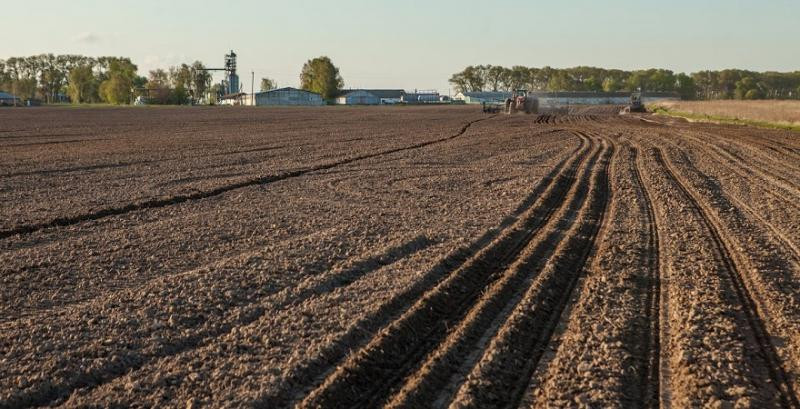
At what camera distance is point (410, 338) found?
5.73 m

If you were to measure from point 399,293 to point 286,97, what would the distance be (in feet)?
439

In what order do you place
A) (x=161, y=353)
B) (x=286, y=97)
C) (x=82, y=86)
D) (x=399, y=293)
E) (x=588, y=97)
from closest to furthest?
(x=161, y=353) → (x=399, y=293) → (x=82, y=86) → (x=286, y=97) → (x=588, y=97)

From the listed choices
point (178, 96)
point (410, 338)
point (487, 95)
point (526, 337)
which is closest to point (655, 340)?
point (526, 337)

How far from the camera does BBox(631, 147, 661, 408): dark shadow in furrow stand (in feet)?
15.7

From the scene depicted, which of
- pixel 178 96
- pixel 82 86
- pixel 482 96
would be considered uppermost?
pixel 82 86

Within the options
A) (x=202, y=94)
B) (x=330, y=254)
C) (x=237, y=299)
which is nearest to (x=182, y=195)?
(x=330, y=254)

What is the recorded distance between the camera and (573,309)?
21.3ft

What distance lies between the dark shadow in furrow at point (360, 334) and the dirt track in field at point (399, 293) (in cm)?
2

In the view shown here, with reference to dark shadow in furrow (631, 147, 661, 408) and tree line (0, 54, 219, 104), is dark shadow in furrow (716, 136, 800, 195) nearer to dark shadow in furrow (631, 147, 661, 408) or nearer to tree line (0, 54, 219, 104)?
dark shadow in furrow (631, 147, 661, 408)

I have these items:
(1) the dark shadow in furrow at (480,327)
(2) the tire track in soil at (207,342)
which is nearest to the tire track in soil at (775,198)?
(1) the dark shadow in furrow at (480,327)

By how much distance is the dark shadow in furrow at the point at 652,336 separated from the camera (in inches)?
188

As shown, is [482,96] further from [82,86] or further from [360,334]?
[360,334]

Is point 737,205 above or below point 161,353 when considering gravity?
above

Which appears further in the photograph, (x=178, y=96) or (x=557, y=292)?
(x=178, y=96)
